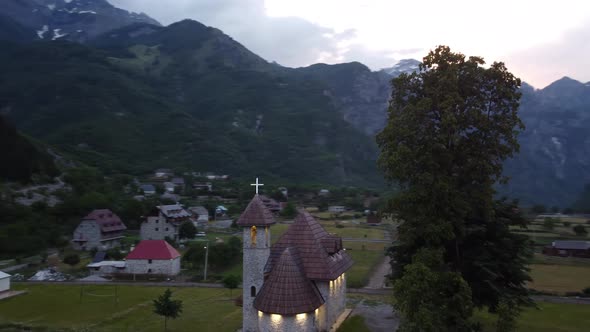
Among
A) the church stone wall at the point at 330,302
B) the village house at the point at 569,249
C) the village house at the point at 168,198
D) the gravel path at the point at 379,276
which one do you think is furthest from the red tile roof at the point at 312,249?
the village house at the point at 168,198

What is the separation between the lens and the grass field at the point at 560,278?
44719 mm

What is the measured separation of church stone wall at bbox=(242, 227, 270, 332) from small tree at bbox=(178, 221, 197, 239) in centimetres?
4481

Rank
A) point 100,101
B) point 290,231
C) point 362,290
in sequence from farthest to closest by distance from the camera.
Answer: point 100,101 < point 362,290 < point 290,231

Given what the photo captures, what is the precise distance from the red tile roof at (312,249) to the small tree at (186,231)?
4350cm

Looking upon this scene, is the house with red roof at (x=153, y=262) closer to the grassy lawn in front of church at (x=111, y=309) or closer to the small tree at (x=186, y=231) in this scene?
the grassy lawn in front of church at (x=111, y=309)

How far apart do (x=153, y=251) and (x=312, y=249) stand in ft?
103

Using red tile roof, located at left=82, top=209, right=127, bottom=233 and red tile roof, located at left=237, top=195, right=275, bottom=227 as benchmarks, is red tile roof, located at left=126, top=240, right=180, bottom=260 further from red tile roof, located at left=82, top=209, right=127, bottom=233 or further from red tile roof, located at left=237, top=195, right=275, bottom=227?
red tile roof, located at left=237, top=195, right=275, bottom=227

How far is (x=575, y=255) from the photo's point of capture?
2362 inches

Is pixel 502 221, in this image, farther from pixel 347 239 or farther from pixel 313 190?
pixel 313 190

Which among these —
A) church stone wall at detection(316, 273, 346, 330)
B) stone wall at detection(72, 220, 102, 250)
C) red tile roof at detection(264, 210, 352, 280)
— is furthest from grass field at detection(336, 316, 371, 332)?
stone wall at detection(72, 220, 102, 250)

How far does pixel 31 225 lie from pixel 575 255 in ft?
277

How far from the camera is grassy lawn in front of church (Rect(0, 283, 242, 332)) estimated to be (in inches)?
1314

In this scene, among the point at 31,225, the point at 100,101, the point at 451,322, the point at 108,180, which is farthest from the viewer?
the point at 100,101

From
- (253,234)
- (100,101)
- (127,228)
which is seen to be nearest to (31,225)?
(127,228)
